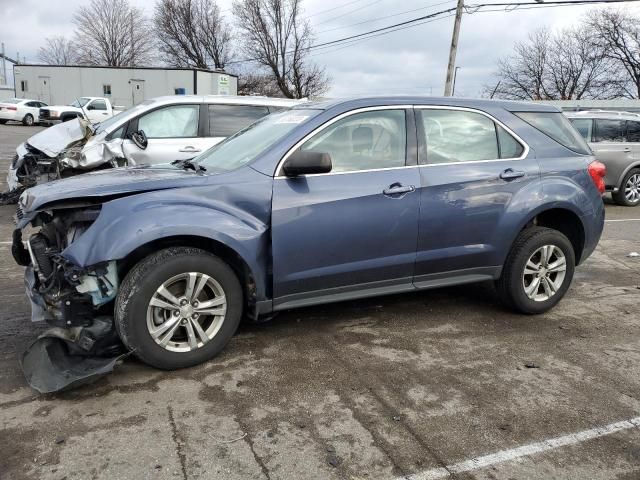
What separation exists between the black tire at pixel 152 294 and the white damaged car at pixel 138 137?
3734mm

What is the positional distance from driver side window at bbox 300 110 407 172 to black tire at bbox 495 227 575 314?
1.29 meters

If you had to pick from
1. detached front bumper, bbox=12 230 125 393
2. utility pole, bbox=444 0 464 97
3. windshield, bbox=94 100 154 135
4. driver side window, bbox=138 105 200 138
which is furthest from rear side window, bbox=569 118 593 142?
utility pole, bbox=444 0 464 97

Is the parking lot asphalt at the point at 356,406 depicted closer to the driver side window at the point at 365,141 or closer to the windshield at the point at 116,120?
the driver side window at the point at 365,141

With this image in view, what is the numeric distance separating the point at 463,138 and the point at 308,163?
1477mm

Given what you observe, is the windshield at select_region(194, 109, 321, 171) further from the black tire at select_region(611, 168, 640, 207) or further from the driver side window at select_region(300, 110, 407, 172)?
the black tire at select_region(611, 168, 640, 207)

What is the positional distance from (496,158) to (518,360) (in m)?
1.61

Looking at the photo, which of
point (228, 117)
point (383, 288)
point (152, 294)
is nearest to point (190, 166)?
point (152, 294)

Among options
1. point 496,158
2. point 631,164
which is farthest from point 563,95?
point 496,158

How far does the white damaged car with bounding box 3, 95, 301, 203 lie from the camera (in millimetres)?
6820

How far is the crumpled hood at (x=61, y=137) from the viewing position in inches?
283

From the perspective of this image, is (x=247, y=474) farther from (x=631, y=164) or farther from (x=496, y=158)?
(x=631, y=164)

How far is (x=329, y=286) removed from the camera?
3900 millimetres

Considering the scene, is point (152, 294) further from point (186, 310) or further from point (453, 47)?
Answer: point (453, 47)

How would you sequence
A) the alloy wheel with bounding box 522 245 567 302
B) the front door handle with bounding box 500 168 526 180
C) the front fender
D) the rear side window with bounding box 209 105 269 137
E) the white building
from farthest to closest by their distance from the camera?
the white building → the rear side window with bounding box 209 105 269 137 → the alloy wheel with bounding box 522 245 567 302 → the front door handle with bounding box 500 168 526 180 → the front fender
